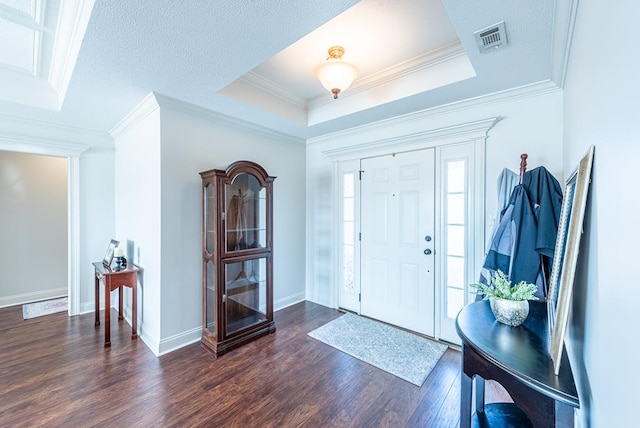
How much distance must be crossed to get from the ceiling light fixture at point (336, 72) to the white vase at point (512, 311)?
1902 mm

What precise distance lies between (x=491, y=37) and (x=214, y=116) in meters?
2.59

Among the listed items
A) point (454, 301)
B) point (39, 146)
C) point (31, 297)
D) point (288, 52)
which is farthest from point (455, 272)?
point (31, 297)

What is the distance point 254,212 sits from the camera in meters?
3.13

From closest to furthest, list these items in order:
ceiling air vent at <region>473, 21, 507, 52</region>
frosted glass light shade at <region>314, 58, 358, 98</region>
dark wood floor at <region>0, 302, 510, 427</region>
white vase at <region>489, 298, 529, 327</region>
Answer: white vase at <region>489, 298, 529, 327</region> < ceiling air vent at <region>473, 21, 507, 52</region> < dark wood floor at <region>0, 302, 510, 427</region> < frosted glass light shade at <region>314, 58, 358, 98</region>

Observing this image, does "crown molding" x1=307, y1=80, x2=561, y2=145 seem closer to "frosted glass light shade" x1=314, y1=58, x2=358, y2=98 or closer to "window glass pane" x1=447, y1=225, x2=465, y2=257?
"frosted glass light shade" x1=314, y1=58, x2=358, y2=98

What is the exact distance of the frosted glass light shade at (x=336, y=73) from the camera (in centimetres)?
223

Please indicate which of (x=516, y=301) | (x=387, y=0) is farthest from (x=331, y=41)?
(x=516, y=301)

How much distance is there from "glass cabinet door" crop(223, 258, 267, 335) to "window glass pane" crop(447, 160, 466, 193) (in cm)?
215

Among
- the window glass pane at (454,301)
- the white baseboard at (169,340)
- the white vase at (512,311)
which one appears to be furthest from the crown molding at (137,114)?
the window glass pane at (454,301)

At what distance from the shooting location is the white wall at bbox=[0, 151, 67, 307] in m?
3.96

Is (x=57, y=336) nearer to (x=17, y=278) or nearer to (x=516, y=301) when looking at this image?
(x=17, y=278)

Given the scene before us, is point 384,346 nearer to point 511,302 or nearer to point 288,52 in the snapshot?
point 511,302

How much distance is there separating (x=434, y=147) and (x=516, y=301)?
1.99 meters

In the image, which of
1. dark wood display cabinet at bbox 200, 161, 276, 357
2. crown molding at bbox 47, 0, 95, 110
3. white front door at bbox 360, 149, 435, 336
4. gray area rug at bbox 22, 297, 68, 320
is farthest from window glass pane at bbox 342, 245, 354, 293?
gray area rug at bbox 22, 297, 68, 320
